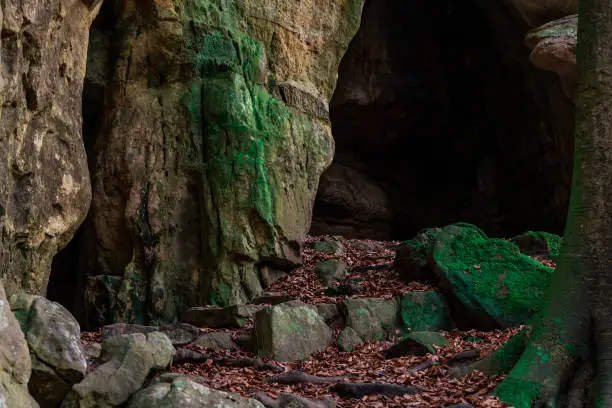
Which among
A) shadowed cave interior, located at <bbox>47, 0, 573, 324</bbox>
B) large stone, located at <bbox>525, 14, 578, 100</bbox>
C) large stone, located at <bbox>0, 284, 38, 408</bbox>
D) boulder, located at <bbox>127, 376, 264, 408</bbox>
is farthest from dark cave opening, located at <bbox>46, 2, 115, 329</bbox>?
large stone, located at <bbox>525, 14, 578, 100</bbox>

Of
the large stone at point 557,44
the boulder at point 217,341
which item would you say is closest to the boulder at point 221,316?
the boulder at point 217,341

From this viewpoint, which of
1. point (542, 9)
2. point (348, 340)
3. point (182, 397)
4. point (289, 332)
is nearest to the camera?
point (182, 397)

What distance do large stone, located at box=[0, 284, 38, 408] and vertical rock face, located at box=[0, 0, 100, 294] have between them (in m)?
3.09

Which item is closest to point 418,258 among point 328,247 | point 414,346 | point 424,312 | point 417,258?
point 417,258

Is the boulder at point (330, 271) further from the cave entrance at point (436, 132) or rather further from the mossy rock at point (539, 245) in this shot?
the cave entrance at point (436, 132)

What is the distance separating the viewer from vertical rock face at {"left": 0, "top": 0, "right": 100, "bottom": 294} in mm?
8453

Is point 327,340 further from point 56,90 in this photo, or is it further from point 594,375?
point 56,90

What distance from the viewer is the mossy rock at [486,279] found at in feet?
34.7

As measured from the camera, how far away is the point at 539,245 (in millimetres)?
13898

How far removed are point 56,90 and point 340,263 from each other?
20.0 feet

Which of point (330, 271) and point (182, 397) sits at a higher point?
point (330, 271)

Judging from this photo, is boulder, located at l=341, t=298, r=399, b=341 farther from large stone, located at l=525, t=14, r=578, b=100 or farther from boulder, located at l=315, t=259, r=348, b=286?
large stone, located at l=525, t=14, r=578, b=100

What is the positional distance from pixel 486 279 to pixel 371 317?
1890mm

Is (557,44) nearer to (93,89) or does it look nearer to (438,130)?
(438,130)
